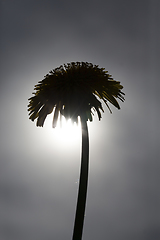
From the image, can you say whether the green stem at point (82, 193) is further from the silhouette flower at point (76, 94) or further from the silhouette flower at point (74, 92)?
the silhouette flower at point (74, 92)

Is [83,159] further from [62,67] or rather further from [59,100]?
[62,67]

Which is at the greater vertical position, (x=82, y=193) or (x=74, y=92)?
(x=74, y=92)

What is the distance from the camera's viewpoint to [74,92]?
314 inches

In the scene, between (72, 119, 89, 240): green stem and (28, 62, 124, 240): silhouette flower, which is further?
(28, 62, 124, 240): silhouette flower

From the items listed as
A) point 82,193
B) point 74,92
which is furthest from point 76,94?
point 82,193

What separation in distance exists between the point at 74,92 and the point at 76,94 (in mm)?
112

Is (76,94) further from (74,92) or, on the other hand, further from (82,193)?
(82,193)

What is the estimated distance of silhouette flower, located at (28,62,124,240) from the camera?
26.0 ft

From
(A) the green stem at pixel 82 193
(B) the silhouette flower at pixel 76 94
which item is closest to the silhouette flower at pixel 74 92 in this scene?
(B) the silhouette flower at pixel 76 94

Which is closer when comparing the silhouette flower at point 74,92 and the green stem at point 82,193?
the green stem at point 82,193

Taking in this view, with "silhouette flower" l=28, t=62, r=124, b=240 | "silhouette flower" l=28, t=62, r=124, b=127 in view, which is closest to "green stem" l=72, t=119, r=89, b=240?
"silhouette flower" l=28, t=62, r=124, b=240

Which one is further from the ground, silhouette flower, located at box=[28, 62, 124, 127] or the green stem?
silhouette flower, located at box=[28, 62, 124, 127]

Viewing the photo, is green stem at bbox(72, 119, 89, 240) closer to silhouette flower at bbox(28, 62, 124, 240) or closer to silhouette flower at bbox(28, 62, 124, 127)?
silhouette flower at bbox(28, 62, 124, 240)

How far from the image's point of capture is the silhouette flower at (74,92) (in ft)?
26.1
